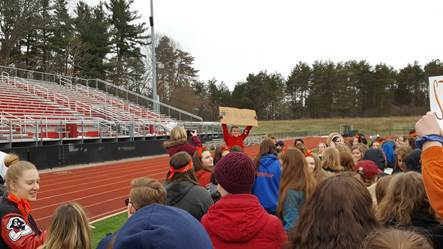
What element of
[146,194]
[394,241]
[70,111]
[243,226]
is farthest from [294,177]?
[70,111]

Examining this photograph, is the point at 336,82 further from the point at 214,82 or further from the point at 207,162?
the point at 207,162

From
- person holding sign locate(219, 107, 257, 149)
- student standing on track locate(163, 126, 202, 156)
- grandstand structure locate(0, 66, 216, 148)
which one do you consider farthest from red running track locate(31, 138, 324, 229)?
student standing on track locate(163, 126, 202, 156)

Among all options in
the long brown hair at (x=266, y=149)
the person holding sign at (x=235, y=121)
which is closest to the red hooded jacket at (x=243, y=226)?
the long brown hair at (x=266, y=149)

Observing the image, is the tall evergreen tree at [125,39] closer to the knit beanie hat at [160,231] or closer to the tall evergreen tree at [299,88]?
the tall evergreen tree at [299,88]

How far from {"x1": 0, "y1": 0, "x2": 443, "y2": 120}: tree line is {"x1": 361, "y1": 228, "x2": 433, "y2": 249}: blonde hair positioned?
37.3 metres

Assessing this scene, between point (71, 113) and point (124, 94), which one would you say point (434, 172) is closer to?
point (71, 113)

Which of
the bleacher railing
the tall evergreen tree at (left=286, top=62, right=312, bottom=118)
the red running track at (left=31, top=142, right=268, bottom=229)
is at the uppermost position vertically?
the tall evergreen tree at (left=286, top=62, right=312, bottom=118)

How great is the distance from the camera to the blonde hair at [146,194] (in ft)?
9.77

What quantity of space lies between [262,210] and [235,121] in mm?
5267

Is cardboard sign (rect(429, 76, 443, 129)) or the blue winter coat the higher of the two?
cardboard sign (rect(429, 76, 443, 129))

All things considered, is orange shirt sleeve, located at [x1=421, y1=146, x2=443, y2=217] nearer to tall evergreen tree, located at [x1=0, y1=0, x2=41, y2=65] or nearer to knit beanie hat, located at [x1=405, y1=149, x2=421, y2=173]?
knit beanie hat, located at [x1=405, y1=149, x2=421, y2=173]

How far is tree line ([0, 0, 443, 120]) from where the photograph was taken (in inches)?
1813

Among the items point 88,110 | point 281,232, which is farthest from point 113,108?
point 281,232

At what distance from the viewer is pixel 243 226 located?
9.44 ft
